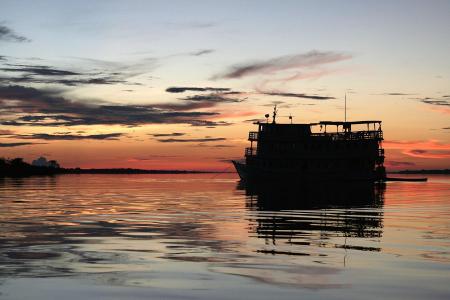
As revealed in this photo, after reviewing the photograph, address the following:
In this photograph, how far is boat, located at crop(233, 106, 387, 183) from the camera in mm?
78125

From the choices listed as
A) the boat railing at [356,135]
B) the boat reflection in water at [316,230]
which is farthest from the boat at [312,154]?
the boat reflection in water at [316,230]

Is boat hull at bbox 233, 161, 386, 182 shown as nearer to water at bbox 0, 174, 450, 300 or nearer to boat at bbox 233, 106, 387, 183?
boat at bbox 233, 106, 387, 183

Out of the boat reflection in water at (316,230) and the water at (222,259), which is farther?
the boat reflection in water at (316,230)

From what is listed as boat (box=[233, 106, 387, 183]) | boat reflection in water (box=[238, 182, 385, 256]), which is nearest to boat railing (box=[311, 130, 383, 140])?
boat (box=[233, 106, 387, 183])

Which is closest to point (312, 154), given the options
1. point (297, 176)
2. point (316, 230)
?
point (297, 176)

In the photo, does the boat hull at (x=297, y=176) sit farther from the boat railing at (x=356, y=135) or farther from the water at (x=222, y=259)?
the water at (x=222, y=259)

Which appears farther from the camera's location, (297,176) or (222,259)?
(297,176)

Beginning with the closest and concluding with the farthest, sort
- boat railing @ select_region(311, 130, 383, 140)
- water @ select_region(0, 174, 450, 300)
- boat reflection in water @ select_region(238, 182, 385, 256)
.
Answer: water @ select_region(0, 174, 450, 300) → boat reflection in water @ select_region(238, 182, 385, 256) → boat railing @ select_region(311, 130, 383, 140)

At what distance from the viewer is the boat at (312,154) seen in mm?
78125

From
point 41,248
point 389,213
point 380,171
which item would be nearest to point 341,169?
point 380,171

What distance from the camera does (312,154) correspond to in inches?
3169

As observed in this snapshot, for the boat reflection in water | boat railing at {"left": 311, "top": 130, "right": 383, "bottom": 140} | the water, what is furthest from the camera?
boat railing at {"left": 311, "top": 130, "right": 383, "bottom": 140}

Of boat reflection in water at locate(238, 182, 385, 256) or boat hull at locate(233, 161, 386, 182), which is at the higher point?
boat hull at locate(233, 161, 386, 182)

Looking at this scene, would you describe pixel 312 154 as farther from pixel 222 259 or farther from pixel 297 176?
pixel 222 259
